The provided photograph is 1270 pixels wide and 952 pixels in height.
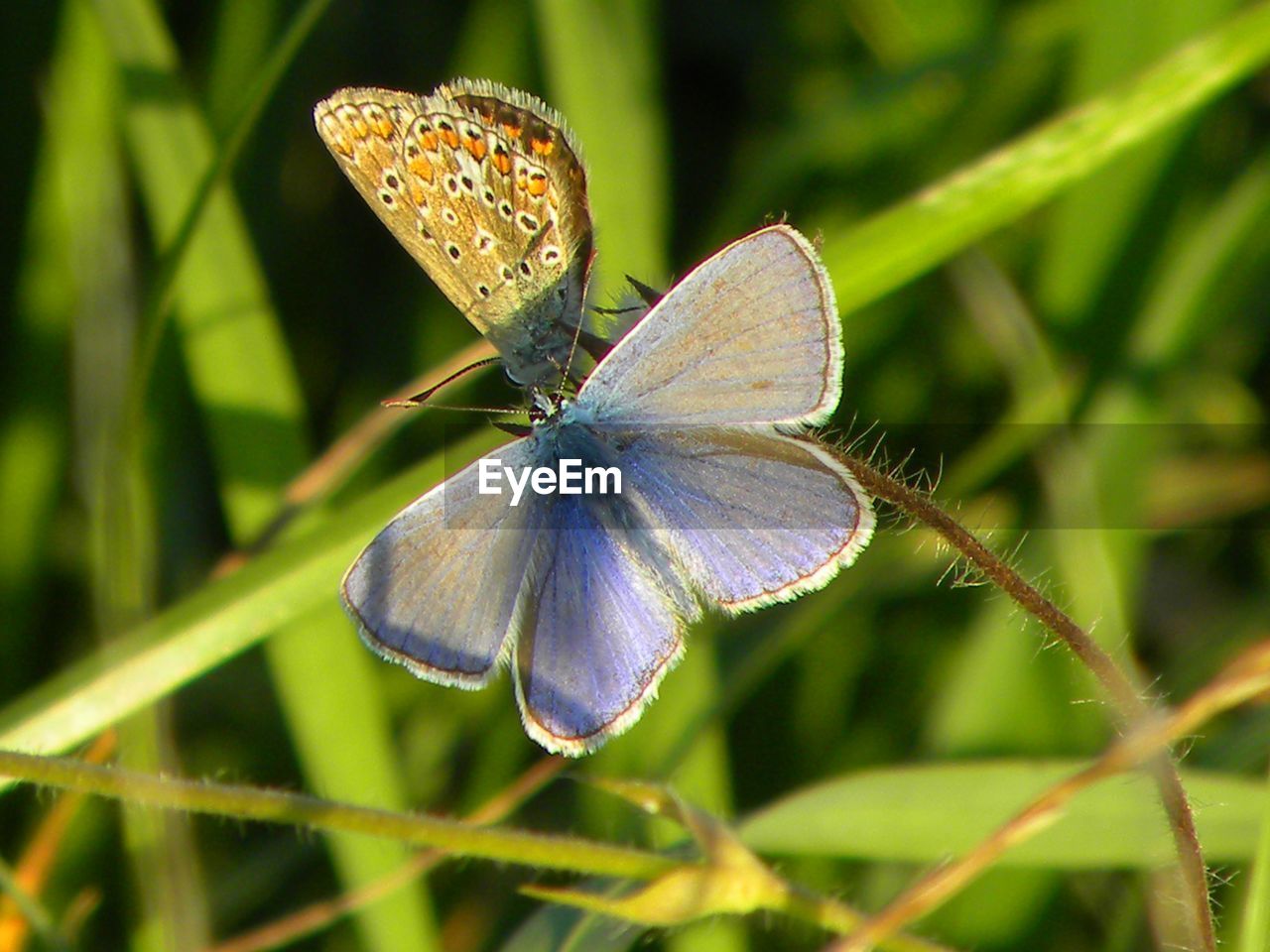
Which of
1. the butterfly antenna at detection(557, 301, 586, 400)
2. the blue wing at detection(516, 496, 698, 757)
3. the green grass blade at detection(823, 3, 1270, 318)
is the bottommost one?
the blue wing at detection(516, 496, 698, 757)

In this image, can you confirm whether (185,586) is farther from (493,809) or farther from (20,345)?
(493,809)

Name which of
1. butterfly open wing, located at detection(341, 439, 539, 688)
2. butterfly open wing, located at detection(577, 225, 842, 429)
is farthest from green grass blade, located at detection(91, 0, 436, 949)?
butterfly open wing, located at detection(577, 225, 842, 429)

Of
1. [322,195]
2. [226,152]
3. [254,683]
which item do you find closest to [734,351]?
[226,152]

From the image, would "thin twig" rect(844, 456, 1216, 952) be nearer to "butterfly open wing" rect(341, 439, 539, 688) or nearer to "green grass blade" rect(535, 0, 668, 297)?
"butterfly open wing" rect(341, 439, 539, 688)

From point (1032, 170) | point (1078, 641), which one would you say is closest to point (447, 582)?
point (1078, 641)

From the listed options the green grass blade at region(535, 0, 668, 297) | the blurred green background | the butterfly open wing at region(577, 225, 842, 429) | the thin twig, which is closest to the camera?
the thin twig

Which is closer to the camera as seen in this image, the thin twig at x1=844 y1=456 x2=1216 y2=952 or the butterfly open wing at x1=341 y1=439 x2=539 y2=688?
the thin twig at x1=844 y1=456 x2=1216 y2=952
